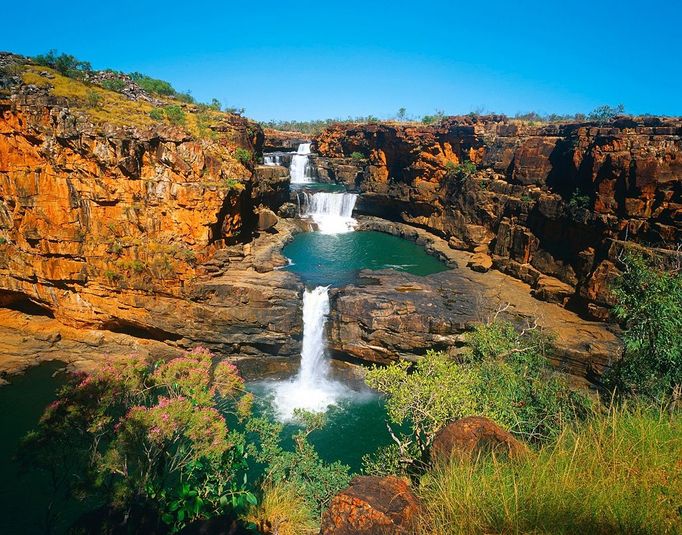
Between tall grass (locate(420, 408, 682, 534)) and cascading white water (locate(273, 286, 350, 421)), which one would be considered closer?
tall grass (locate(420, 408, 682, 534))

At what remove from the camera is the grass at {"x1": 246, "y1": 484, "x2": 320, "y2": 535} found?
8.16 m

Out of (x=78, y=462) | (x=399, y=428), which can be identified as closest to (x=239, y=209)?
(x=399, y=428)

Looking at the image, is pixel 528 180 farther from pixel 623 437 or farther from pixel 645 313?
pixel 623 437

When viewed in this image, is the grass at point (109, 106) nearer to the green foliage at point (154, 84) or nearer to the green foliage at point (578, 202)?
the green foliage at point (154, 84)

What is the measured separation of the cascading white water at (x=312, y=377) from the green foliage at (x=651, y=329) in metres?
11.7

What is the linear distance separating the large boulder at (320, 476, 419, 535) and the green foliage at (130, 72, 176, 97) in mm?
32409

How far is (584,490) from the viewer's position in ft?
12.0

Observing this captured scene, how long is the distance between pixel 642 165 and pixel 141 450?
24622 millimetres

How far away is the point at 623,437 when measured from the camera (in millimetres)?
4199

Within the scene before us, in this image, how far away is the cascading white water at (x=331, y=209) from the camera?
3941cm

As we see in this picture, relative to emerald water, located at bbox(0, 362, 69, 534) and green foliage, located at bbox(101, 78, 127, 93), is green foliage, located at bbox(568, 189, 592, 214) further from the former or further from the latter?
green foliage, located at bbox(101, 78, 127, 93)

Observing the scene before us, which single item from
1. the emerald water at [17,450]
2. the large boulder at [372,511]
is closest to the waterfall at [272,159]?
the emerald water at [17,450]

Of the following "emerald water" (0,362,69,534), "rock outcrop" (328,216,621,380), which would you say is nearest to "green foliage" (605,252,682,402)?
"rock outcrop" (328,216,621,380)

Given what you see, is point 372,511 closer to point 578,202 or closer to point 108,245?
point 108,245
